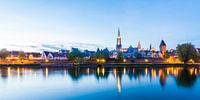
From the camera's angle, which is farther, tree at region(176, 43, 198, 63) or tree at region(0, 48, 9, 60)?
tree at region(0, 48, 9, 60)

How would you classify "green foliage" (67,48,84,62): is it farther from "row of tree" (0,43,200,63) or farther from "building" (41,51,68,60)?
"building" (41,51,68,60)

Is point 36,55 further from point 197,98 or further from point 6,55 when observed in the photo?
point 197,98

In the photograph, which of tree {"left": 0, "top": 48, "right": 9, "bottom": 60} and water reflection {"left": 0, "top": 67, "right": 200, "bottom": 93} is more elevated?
tree {"left": 0, "top": 48, "right": 9, "bottom": 60}

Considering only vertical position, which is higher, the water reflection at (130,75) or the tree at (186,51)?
the tree at (186,51)

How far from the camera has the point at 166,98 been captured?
30219mm

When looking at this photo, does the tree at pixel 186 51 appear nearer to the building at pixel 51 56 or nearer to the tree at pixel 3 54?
the building at pixel 51 56

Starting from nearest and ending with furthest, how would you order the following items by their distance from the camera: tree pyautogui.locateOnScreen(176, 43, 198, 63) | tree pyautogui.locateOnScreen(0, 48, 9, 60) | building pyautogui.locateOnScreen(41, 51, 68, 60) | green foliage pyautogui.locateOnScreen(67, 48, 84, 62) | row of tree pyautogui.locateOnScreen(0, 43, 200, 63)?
tree pyautogui.locateOnScreen(176, 43, 198, 63) → row of tree pyautogui.locateOnScreen(0, 43, 200, 63) → green foliage pyautogui.locateOnScreen(67, 48, 84, 62) → tree pyautogui.locateOnScreen(0, 48, 9, 60) → building pyautogui.locateOnScreen(41, 51, 68, 60)

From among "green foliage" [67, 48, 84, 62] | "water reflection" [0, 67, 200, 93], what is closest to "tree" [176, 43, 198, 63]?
"water reflection" [0, 67, 200, 93]

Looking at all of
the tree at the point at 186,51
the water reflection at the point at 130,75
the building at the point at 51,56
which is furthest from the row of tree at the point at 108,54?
the water reflection at the point at 130,75

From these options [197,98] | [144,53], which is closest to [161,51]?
[144,53]

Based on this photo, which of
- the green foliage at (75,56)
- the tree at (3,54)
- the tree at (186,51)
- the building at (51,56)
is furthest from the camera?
the building at (51,56)

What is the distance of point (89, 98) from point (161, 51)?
15183cm

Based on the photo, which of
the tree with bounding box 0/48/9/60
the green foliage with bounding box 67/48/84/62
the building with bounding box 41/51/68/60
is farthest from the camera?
the building with bounding box 41/51/68/60

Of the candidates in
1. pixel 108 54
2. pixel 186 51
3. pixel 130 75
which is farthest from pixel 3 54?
pixel 130 75
